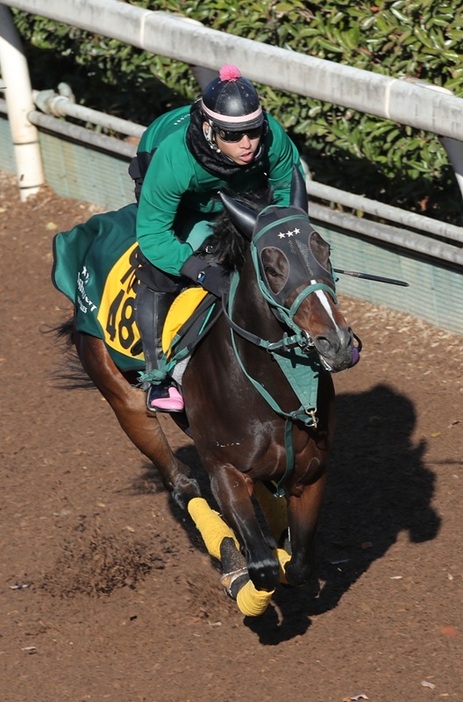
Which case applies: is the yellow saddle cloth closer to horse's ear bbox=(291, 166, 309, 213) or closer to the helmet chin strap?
Result: the helmet chin strap

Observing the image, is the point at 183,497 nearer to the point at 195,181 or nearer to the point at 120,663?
the point at 120,663

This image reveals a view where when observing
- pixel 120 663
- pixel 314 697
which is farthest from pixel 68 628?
pixel 314 697

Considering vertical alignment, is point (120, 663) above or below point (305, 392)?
below

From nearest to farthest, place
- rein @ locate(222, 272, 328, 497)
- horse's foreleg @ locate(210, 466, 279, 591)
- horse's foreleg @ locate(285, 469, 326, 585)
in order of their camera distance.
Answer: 1. rein @ locate(222, 272, 328, 497)
2. horse's foreleg @ locate(210, 466, 279, 591)
3. horse's foreleg @ locate(285, 469, 326, 585)

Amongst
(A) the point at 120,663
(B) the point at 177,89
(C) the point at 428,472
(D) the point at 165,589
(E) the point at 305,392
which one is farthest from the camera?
(B) the point at 177,89

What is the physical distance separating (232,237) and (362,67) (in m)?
3.92

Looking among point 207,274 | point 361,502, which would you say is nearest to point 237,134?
point 207,274

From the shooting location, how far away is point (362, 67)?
9070mm

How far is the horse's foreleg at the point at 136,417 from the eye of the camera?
7.11 metres

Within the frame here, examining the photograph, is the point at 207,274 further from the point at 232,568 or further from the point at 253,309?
the point at 232,568

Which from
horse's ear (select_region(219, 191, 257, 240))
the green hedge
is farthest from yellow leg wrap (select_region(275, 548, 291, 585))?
the green hedge

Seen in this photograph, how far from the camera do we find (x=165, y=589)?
270 inches

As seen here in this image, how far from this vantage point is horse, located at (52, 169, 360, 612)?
201 inches

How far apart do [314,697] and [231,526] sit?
2.67 feet
